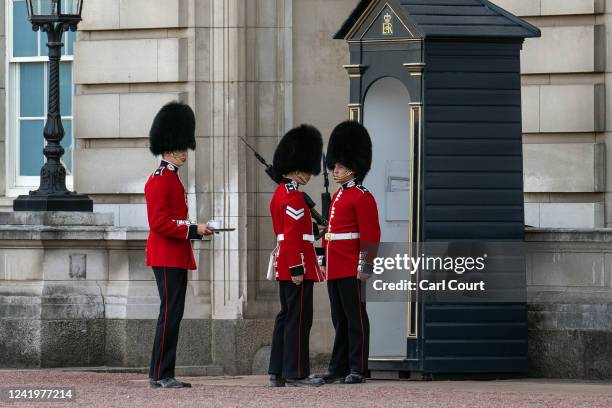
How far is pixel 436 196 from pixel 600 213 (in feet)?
4.90

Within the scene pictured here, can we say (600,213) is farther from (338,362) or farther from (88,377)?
(88,377)

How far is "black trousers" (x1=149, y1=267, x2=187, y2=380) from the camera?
1041 cm

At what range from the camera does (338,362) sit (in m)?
10.8

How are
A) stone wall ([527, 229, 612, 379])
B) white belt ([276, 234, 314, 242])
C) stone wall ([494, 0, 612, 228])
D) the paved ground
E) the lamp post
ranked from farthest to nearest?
the lamp post < stone wall ([494, 0, 612, 228]) < stone wall ([527, 229, 612, 379]) < white belt ([276, 234, 314, 242]) < the paved ground

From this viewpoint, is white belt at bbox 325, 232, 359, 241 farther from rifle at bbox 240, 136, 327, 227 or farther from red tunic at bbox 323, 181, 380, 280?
rifle at bbox 240, 136, 327, 227

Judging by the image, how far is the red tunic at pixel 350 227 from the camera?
10539 millimetres

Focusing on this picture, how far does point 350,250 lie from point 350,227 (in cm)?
14

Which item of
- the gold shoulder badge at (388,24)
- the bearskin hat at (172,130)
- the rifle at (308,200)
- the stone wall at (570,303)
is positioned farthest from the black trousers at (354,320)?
the gold shoulder badge at (388,24)

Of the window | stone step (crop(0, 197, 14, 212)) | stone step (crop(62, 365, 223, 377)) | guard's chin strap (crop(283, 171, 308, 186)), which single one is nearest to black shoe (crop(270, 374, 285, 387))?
guard's chin strap (crop(283, 171, 308, 186))

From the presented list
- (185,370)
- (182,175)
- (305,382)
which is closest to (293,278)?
(305,382)

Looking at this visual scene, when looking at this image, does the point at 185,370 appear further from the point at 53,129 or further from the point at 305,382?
the point at 305,382

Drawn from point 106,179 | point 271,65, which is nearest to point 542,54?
point 271,65

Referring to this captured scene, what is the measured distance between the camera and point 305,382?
1051 cm

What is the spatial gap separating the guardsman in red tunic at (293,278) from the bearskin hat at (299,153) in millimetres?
23
